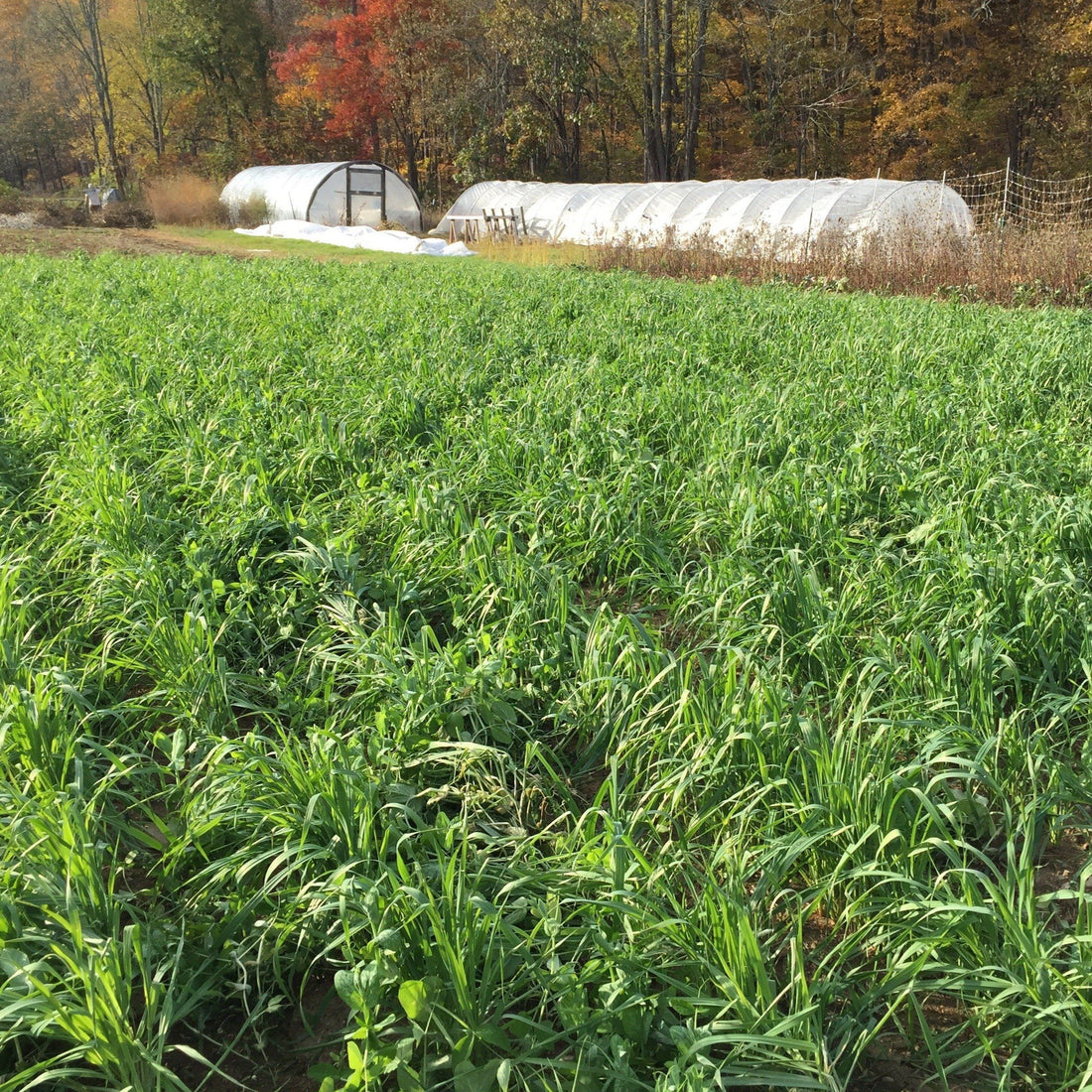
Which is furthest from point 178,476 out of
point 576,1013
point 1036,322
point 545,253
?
point 545,253

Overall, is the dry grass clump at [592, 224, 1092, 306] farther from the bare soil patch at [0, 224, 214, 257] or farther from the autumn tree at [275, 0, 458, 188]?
the autumn tree at [275, 0, 458, 188]

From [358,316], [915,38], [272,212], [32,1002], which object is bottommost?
[32,1002]

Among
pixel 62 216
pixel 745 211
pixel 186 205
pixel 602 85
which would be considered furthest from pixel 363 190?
pixel 745 211

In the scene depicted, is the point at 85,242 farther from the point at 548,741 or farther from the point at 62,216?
the point at 548,741

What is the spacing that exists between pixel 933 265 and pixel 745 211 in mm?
8319

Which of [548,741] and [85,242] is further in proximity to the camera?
[85,242]

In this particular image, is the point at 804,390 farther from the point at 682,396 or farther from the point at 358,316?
the point at 358,316

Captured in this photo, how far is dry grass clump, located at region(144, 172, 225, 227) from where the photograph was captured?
110 feet

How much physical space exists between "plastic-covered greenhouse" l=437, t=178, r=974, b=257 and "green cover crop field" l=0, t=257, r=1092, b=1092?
11297mm

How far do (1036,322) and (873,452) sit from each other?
19.1ft

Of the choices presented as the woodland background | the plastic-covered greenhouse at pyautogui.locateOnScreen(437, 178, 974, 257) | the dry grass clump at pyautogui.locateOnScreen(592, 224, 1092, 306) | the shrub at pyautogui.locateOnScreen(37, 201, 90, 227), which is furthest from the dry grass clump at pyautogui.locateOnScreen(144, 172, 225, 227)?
the dry grass clump at pyautogui.locateOnScreen(592, 224, 1092, 306)

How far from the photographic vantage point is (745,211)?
21.8m

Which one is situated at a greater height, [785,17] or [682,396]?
[785,17]

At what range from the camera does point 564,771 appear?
114 inches
